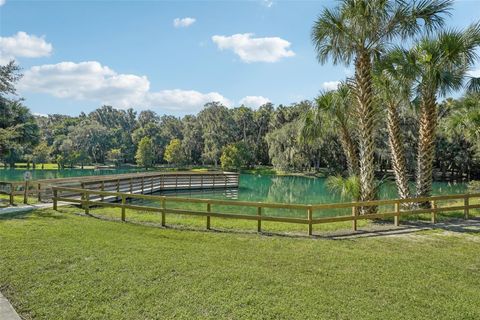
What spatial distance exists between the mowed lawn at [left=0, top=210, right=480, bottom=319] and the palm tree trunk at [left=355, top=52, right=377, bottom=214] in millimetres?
2988

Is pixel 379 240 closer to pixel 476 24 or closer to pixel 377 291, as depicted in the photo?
pixel 377 291

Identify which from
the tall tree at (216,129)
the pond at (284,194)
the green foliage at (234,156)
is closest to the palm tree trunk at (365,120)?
the pond at (284,194)

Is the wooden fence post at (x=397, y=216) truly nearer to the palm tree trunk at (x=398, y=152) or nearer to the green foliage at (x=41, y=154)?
the palm tree trunk at (x=398, y=152)

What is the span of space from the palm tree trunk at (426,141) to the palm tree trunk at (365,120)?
90.7 inches

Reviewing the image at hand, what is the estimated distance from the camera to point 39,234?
818 centimetres

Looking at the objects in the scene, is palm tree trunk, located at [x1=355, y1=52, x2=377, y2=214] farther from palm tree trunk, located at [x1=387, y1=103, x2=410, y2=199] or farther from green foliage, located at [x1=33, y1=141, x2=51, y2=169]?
green foliage, located at [x1=33, y1=141, x2=51, y2=169]

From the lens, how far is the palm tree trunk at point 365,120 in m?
11.3

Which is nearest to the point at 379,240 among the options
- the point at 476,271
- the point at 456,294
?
the point at 476,271

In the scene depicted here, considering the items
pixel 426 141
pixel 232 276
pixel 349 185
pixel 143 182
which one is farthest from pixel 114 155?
pixel 232 276

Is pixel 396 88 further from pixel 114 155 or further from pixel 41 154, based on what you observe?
pixel 41 154

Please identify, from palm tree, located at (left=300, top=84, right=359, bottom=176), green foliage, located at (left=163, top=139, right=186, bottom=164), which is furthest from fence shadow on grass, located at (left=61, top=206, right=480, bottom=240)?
green foliage, located at (left=163, top=139, right=186, bottom=164)

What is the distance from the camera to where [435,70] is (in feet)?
36.9

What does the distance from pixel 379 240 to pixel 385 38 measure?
6.70 metres

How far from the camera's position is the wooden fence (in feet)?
57.4
